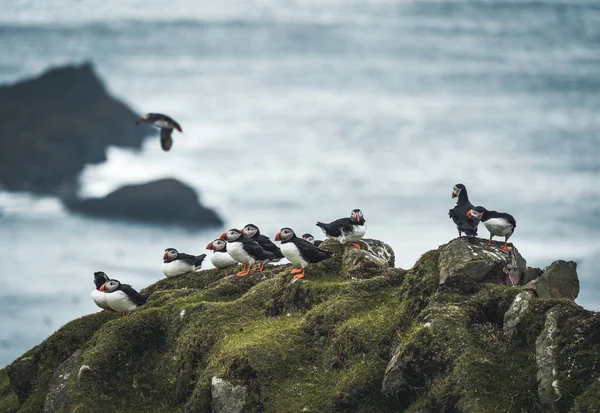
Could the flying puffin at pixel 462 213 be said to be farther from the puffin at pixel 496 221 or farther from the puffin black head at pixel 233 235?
the puffin black head at pixel 233 235

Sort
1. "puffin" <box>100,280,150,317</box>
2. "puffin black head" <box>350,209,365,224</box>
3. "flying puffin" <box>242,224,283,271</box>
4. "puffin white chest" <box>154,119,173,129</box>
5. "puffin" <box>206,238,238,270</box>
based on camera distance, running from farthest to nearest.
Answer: "puffin" <box>206,238,238,270</box>, "flying puffin" <box>242,224,283,271</box>, "puffin" <box>100,280,150,317</box>, "puffin black head" <box>350,209,365,224</box>, "puffin white chest" <box>154,119,173,129</box>

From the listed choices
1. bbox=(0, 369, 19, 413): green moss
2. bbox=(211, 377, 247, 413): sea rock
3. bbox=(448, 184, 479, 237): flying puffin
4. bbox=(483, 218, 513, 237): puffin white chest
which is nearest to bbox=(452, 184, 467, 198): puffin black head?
bbox=(448, 184, 479, 237): flying puffin

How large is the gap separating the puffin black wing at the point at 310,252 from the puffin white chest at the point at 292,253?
9cm

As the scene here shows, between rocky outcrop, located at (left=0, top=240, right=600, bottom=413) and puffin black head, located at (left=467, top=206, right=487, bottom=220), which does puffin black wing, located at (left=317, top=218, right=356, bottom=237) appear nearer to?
rocky outcrop, located at (left=0, top=240, right=600, bottom=413)

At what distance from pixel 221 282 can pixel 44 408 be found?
6.58 m

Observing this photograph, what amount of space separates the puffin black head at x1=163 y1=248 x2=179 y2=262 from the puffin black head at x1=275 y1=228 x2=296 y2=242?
594cm

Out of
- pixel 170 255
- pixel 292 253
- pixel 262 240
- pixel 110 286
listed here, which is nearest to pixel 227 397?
pixel 292 253

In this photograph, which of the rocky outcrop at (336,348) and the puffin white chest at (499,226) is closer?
the rocky outcrop at (336,348)

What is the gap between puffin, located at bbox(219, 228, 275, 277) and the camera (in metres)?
29.2

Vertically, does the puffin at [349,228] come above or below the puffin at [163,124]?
below

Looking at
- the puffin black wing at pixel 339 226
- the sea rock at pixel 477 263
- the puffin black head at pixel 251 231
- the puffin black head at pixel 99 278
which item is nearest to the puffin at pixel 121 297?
the puffin black head at pixel 99 278

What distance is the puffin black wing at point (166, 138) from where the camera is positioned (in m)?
26.7

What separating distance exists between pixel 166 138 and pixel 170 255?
21.3 feet

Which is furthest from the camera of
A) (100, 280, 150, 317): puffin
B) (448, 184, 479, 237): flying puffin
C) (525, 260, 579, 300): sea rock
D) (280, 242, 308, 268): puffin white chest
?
(100, 280, 150, 317): puffin
